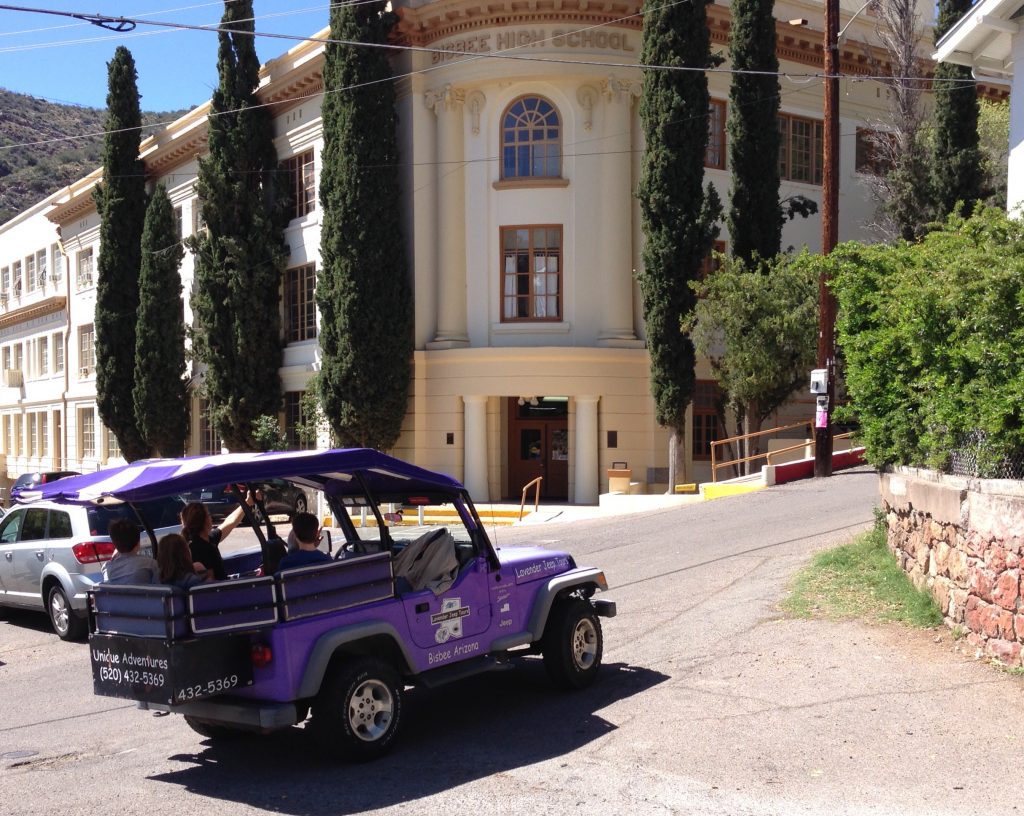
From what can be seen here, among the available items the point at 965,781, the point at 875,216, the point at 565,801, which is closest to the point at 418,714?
the point at 565,801

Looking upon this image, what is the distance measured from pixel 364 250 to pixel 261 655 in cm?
2176

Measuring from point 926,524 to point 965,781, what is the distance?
442cm

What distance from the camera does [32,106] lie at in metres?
124

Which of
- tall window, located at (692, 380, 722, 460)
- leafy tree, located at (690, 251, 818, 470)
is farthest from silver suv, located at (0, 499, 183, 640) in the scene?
tall window, located at (692, 380, 722, 460)

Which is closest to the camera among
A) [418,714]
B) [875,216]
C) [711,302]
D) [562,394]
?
[418,714]

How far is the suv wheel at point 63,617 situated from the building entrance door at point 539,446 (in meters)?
16.6

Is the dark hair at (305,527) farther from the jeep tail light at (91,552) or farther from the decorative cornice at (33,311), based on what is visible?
the decorative cornice at (33,311)

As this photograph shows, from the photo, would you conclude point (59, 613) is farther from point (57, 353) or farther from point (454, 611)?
point (57, 353)

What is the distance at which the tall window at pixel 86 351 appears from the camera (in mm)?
48062

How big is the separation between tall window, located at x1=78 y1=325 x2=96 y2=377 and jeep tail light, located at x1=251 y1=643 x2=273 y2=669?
42.9 metres

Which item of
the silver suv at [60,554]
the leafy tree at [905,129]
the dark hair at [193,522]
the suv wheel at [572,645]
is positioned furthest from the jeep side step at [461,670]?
the leafy tree at [905,129]

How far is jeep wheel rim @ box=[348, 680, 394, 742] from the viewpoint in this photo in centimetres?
779

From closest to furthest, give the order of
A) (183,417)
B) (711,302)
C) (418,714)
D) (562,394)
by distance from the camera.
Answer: (418,714) < (711,302) < (562,394) < (183,417)

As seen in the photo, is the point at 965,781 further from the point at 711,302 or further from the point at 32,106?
the point at 32,106
